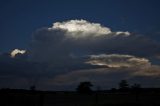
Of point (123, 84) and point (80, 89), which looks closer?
point (80, 89)

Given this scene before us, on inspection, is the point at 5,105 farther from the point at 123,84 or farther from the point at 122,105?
the point at 123,84

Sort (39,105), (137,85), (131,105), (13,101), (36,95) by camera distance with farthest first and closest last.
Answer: (137,85) < (36,95) < (131,105) < (13,101) < (39,105)


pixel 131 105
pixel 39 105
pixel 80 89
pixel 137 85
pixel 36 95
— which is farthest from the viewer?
pixel 137 85

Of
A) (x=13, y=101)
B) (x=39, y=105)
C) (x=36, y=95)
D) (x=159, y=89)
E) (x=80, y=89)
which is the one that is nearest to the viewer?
(x=39, y=105)

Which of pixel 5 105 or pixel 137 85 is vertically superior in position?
pixel 137 85

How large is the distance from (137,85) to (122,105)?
5748 cm

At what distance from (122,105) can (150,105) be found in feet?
10.7

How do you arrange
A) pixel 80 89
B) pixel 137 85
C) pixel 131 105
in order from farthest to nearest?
1. pixel 137 85
2. pixel 80 89
3. pixel 131 105

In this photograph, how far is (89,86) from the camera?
76438 millimetres

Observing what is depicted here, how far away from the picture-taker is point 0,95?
112ft

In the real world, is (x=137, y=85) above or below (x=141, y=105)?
above

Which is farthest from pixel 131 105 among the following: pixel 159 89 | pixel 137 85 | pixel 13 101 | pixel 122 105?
pixel 137 85

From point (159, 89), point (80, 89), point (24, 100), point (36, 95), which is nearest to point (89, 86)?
point (80, 89)

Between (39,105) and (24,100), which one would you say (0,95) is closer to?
(24,100)
